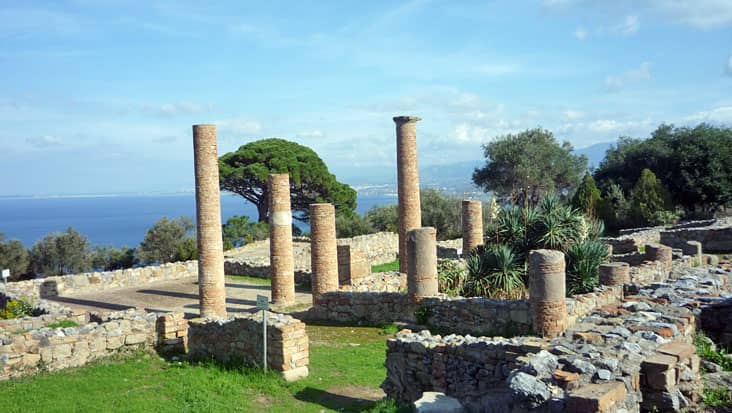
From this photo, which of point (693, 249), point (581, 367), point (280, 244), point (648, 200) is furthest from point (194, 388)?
point (648, 200)

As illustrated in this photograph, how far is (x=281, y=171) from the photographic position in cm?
4419

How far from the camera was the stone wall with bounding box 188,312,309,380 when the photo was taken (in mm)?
10297

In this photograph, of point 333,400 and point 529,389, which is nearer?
point 529,389

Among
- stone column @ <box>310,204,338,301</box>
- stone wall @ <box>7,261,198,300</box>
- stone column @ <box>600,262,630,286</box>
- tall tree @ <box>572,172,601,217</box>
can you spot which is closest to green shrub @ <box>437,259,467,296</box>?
stone column @ <box>310,204,338,301</box>

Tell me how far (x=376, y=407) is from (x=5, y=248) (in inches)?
1423

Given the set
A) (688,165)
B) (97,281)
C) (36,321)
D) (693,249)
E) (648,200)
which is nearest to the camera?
(36,321)

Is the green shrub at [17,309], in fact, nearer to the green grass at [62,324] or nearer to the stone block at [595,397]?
the green grass at [62,324]

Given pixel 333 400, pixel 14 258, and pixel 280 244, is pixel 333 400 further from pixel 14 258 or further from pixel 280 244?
pixel 14 258

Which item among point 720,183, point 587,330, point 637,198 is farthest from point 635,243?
point 587,330

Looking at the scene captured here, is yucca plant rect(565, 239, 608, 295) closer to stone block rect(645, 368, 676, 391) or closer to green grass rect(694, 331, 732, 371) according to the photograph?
green grass rect(694, 331, 732, 371)

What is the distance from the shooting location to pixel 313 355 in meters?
12.0

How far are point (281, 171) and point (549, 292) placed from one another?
34.6 metres

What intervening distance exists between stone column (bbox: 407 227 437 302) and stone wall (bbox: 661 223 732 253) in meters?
13.7

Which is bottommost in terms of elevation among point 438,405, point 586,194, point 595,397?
point 438,405
